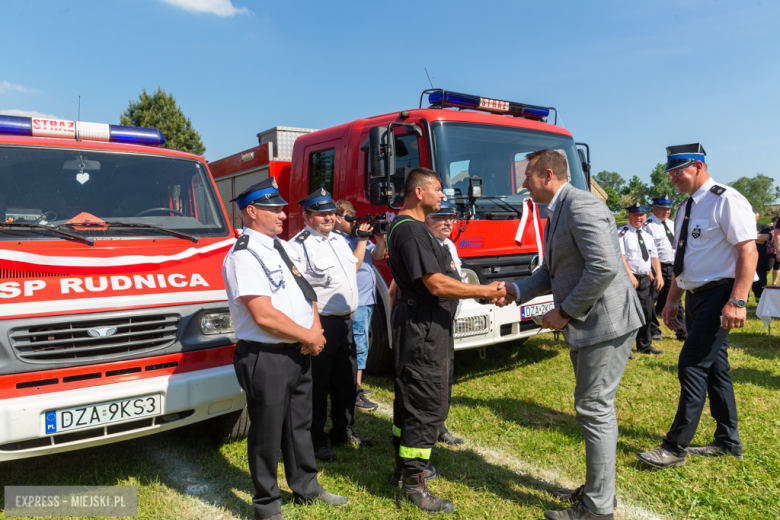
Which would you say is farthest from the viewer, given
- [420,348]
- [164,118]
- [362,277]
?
[164,118]

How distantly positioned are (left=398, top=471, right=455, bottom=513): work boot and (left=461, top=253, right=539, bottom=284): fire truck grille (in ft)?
7.33

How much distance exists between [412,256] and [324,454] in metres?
1.76

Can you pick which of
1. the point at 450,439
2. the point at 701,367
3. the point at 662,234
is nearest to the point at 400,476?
the point at 450,439

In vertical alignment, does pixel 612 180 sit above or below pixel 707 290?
above

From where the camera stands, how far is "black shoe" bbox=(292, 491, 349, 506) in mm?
3076

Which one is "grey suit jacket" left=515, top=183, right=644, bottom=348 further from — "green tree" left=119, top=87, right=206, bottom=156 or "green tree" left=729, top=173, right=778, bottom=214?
"green tree" left=729, top=173, right=778, bottom=214

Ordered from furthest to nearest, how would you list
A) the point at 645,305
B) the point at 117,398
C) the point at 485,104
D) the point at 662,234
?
the point at 662,234, the point at 645,305, the point at 485,104, the point at 117,398

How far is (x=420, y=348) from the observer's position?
9.87 ft

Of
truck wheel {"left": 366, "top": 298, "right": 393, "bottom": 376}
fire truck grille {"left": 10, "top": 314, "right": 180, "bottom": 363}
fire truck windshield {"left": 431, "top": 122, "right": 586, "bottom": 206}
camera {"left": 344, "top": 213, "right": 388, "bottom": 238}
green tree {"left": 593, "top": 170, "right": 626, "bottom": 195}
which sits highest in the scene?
green tree {"left": 593, "top": 170, "right": 626, "bottom": 195}

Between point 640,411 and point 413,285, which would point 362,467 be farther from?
point 640,411

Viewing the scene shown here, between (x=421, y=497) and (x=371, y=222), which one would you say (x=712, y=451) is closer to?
(x=421, y=497)

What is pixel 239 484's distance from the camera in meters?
3.40

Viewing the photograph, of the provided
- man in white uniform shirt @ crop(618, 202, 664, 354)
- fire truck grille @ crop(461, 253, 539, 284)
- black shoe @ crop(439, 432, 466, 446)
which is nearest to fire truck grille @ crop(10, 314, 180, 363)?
black shoe @ crop(439, 432, 466, 446)

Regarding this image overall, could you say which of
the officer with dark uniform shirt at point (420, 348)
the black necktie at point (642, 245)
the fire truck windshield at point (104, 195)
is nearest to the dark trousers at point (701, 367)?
the officer with dark uniform shirt at point (420, 348)
